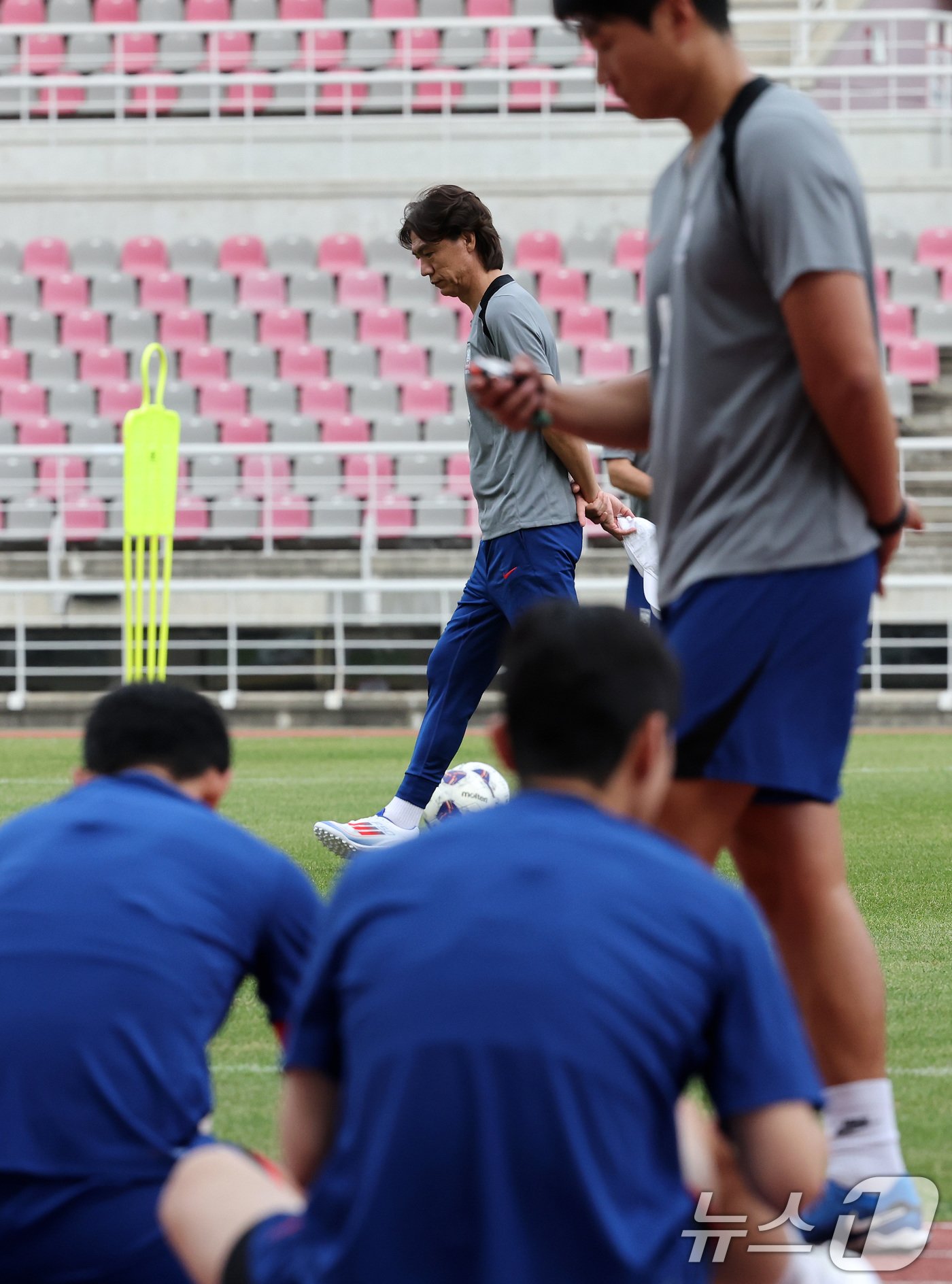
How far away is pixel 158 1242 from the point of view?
7.25 ft

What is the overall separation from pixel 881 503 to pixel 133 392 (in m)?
15.3

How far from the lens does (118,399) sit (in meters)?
17.5

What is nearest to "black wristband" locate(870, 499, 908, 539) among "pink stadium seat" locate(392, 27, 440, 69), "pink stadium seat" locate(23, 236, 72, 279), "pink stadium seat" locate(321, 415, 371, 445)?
"pink stadium seat" locate(321, 415, 371, 445)

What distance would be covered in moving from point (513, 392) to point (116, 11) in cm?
2122

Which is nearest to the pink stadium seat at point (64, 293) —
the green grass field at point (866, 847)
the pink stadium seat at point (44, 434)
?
the pink stadium seat at point (44, 434)

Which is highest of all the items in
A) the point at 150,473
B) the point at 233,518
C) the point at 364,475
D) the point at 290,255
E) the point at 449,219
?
the point at 449,219

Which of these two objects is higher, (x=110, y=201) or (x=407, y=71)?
(x=407, y=71)

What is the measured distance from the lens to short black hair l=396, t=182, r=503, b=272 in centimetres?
558

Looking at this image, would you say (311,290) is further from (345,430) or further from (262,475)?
(262,475)

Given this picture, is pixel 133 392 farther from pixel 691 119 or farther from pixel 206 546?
pixel 691 119

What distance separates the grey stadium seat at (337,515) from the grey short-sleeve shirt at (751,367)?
42.3 feet

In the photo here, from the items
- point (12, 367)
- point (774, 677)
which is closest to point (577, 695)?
point (774, 677)

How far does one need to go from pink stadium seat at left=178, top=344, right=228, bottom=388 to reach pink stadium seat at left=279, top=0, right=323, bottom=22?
6290mm

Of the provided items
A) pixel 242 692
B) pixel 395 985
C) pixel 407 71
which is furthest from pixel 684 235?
pixel 407 71
